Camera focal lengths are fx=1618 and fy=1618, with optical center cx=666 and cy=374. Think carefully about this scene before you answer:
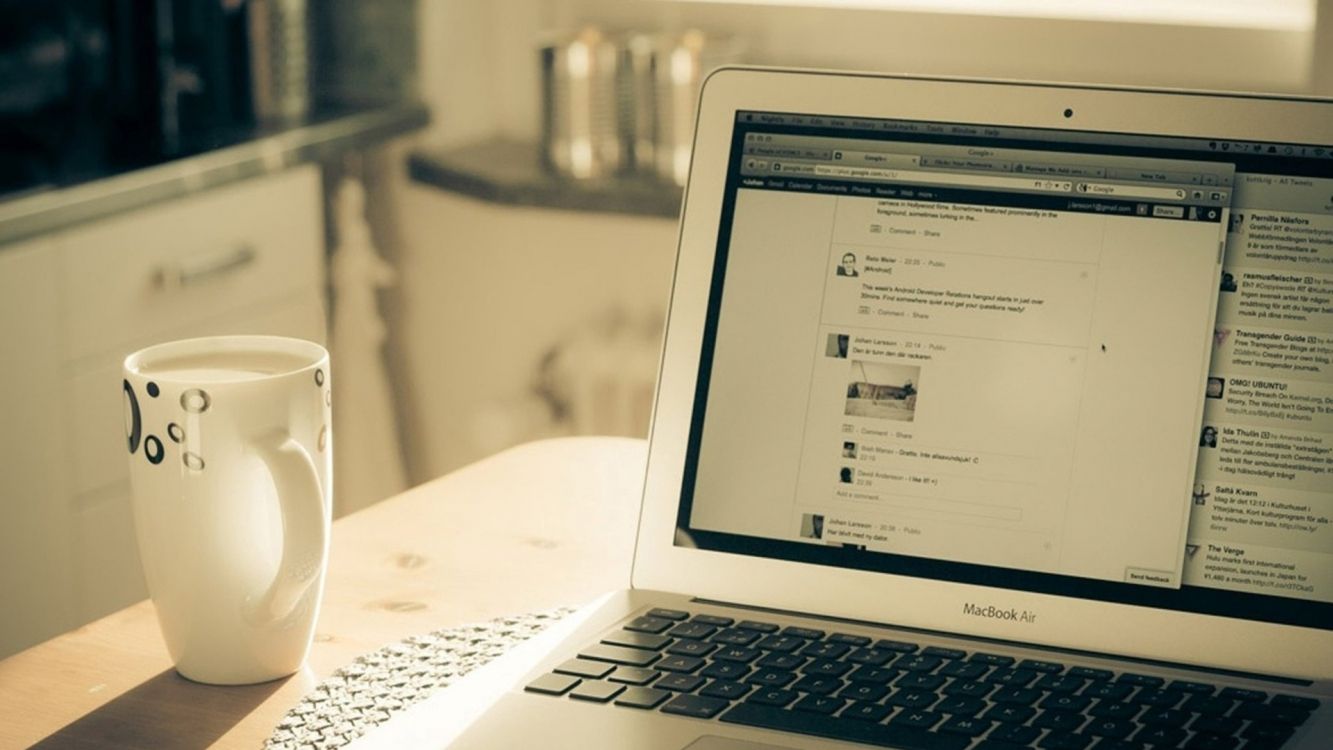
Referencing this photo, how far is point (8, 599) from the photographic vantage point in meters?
1.82

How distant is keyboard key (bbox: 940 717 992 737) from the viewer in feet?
2.27

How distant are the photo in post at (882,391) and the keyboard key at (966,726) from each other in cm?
17

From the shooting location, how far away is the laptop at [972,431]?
75cm

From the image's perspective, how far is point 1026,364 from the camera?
81 centimetres

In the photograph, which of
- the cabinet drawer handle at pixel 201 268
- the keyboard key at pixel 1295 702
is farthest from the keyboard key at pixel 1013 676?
the cabinet drawer handle at pixel 201 268

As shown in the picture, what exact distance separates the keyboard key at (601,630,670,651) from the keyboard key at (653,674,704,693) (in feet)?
0.11

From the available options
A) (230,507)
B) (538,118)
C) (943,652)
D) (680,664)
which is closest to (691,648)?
(680,664)

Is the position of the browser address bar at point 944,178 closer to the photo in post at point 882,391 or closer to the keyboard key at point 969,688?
the photo in post at point 882,391

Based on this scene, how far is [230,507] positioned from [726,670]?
248mm

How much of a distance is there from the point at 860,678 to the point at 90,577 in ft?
4.64

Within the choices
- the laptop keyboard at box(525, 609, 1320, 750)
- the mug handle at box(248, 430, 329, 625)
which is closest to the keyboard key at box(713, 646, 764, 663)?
the laptop keyboard at box(525, 609, 1320, 750)

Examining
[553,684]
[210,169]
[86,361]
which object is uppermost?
[210,169]

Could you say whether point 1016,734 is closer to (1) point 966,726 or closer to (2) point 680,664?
(1) point 966,726

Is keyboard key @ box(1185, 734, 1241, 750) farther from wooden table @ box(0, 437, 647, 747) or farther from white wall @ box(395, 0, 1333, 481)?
white wall @ box(395, 0, 1333, 481)
